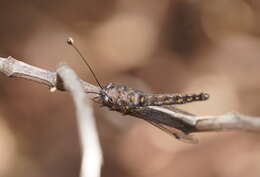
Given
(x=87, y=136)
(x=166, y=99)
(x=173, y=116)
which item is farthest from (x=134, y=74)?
(x=87, y=136)

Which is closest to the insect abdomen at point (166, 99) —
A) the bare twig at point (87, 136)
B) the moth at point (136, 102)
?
the moth at point (136, 102)

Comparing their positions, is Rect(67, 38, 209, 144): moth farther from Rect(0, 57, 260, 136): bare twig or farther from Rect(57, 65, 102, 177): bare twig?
Rect(57, 65, 102, 177): bare twig

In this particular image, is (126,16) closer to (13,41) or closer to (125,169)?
(13,41)

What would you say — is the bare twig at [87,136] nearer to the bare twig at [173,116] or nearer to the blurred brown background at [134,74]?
the bare twig at [173,116]

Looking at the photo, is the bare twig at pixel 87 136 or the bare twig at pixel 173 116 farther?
the bare twig at pixel 173 116

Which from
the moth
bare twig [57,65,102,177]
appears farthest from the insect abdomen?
bare twig [57,65,102,177]

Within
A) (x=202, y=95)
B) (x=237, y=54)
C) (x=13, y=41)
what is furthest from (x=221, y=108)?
(x=13, y=41)
